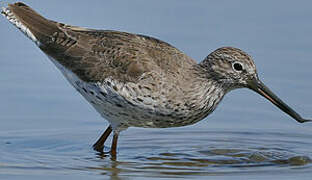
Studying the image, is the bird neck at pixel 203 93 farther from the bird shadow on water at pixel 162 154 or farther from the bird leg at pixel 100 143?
the bird leg at pixel 100 143

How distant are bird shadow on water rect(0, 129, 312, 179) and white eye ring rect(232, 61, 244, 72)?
1.36 metres

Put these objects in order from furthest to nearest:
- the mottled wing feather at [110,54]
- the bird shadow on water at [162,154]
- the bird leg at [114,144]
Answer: the bird leg at [114,144], the mottled wing feather at [110,54], the bird shadow on water at [162,154]

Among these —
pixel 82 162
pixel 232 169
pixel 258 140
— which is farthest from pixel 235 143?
pixel 82 162

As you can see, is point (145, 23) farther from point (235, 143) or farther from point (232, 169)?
point (232, 169)

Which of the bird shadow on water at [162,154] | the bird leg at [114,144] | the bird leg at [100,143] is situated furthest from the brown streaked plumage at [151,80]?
the bird shadow on water at [162,154]

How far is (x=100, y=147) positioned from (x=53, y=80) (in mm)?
2544

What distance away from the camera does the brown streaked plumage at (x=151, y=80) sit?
1281 cm

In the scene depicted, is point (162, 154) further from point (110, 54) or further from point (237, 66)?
point (237, 66)

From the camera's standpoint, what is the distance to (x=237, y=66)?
12805 millimetres

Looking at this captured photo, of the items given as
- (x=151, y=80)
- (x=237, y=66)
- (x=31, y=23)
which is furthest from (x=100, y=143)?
(x=237, y=66)

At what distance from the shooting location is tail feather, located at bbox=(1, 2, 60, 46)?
14250 millimetres

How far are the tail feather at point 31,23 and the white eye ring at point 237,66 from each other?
3.06 metres

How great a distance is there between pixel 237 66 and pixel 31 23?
3662 millimetres

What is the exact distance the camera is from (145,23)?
17.3m
